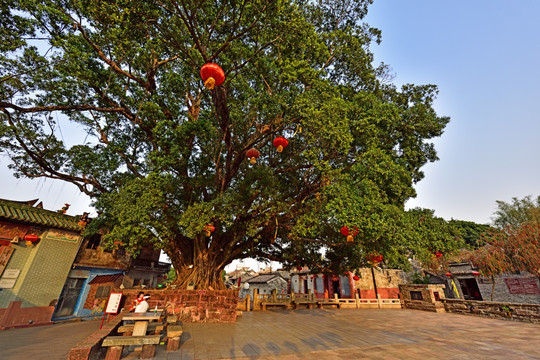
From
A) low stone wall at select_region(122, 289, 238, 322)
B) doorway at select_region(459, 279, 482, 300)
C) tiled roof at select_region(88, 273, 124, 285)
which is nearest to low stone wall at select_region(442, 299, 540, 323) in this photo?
doorway at select_region(459, 279, 482, 300)

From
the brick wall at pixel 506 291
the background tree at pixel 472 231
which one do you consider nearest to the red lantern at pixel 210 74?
the brick wall at pixel 506 291

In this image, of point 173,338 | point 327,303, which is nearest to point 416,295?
point 327,303

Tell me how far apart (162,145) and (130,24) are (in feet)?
13.7

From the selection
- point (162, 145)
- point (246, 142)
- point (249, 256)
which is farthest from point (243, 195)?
point (249, 256)

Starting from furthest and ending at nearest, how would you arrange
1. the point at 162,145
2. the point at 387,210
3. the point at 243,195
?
the point at 243,195, the point at 162,145, the point at 387,210

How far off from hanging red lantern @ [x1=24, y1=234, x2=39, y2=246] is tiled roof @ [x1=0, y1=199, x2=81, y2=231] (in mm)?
546

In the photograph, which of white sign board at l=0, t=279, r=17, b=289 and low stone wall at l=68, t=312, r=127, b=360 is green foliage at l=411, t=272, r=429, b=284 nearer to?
low stone wall at l=68, t=312, r=127, b=360

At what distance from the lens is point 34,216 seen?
9578 mm

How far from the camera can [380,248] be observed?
25.4ft

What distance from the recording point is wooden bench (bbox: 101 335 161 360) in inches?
150

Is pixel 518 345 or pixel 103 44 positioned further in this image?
pixel 103 44

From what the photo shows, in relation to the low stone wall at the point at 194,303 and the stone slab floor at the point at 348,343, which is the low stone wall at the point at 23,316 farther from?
the stone slab floor at the point at 348,343

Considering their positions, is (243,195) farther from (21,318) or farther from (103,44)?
(21,318)

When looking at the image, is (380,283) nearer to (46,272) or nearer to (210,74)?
(210,74)
